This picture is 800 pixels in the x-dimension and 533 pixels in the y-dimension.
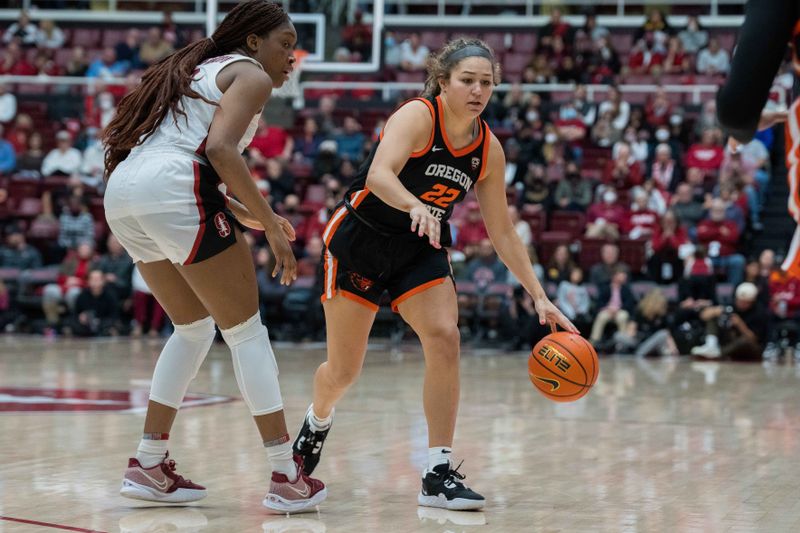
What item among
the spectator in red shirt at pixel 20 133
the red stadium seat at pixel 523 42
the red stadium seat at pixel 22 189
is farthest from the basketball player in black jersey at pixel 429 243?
the red stadium seat at pixel 523 42

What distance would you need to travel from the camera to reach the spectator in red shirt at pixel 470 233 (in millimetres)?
15953

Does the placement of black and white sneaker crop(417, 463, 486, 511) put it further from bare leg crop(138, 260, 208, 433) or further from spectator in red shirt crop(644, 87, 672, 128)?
Answer: spectator in red shirt crop(644, 87, 672, 128)

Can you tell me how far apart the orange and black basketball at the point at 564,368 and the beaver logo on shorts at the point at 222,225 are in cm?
141

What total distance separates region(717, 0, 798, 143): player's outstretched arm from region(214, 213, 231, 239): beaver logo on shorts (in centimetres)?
210

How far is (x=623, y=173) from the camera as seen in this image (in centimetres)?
1709

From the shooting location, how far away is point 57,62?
23547 mm

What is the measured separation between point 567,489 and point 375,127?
14541mm

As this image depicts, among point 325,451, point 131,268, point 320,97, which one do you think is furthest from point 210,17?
point 325,451

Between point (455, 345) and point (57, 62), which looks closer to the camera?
point (455, 345)

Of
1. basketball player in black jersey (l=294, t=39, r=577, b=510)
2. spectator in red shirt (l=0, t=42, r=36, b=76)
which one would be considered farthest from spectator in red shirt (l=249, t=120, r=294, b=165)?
basketball player in black jersey (l=294, t=39, r=577, b=510)

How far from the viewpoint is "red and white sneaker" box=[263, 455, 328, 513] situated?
15.4ft

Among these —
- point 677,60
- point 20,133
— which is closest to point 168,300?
point 20,133

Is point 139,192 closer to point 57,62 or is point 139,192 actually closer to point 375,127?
point 375,127

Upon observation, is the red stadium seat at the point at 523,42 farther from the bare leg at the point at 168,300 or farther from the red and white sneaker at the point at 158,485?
the red and white sneaker at the point at 158,485
